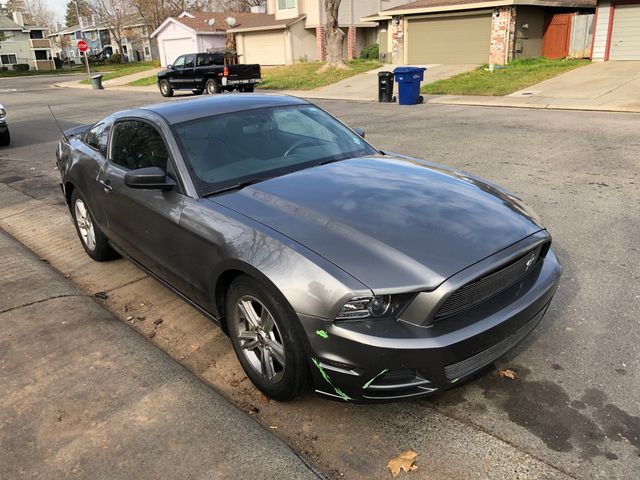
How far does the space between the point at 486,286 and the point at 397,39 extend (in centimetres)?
2856

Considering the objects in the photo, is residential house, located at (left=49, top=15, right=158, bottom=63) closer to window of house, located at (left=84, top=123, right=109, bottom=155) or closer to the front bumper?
window of house, located at (left=84, top=123, right=109, bottom=155)

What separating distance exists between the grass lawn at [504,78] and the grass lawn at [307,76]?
6252mm

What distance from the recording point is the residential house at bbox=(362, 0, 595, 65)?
24094mm

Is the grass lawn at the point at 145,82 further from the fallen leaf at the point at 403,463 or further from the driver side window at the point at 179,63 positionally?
the fallen leaf at the point at 403,463

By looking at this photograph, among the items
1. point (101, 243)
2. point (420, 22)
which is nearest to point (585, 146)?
point (101, 243)

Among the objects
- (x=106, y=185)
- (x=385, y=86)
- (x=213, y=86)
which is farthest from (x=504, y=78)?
(x=106, y=185)

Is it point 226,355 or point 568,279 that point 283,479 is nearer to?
point 226,355

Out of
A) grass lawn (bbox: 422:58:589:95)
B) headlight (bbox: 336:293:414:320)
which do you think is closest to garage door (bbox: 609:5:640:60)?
grass lawn (bbox: 422:58:589:95)

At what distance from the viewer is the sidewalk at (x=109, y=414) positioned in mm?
2549

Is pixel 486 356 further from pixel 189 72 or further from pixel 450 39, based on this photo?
pixel 450 39

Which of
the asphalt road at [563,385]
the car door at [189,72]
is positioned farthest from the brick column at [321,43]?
the asphalt road at [563,385]

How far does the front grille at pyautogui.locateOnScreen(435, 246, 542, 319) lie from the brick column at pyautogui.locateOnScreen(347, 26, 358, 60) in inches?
1361

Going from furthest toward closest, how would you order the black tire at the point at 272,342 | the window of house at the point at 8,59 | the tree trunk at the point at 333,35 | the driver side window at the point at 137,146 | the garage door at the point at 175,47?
the window of house at the point at 8,59 < the garage door at the point at 175,47 < the tree trunk at the point at 333,35 < the driver side window at the point at 137,146 < the black tire at the point at 272,342

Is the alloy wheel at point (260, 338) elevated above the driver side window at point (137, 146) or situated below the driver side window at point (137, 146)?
below
